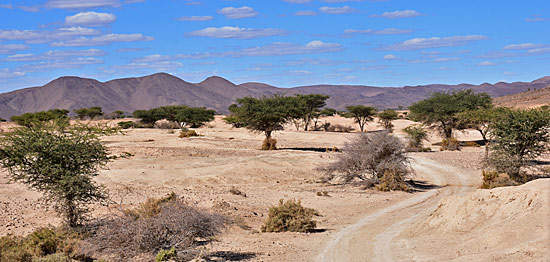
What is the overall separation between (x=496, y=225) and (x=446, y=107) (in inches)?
1535

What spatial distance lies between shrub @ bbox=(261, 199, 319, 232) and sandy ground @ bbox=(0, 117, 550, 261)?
44 centimetres

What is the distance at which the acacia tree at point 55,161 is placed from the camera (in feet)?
49.8

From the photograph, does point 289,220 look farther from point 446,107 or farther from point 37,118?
point 37,118

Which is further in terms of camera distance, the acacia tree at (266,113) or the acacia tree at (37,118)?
the acacia tree at (266,113)

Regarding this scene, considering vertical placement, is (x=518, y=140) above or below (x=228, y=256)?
above

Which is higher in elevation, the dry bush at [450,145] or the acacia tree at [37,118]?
the acacia tree at [37,118]

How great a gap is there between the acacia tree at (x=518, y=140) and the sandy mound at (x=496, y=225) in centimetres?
1296

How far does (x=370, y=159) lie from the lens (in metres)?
27.3

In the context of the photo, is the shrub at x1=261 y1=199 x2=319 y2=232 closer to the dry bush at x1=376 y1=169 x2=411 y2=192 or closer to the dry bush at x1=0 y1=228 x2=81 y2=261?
the dry bush at x1=0 y1=228 x2=81 y2=261

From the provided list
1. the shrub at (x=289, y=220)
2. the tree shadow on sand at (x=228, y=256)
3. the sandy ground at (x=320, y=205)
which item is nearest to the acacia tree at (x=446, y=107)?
the sandy ground at (x=320, y=205)

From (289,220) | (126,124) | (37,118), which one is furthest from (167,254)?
(126,124)

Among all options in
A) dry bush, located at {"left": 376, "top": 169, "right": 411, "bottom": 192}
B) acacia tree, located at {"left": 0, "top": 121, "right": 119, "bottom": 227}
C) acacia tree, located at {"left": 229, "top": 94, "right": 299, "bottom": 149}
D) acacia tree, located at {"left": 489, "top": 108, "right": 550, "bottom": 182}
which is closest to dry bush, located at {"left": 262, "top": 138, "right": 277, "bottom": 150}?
acacia tree, located at {"left": 229, "top": 94, "right": 299, "bottom": 149}

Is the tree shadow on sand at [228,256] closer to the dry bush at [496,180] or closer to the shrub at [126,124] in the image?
the dry bush at [496,180]

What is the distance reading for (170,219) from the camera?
12711mm
